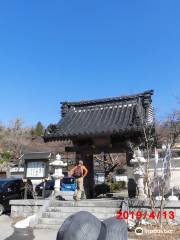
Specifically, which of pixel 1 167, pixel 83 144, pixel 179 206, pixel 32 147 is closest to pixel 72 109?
pixel 83 144

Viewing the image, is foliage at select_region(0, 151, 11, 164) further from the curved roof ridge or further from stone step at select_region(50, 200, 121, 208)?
stone step at select_region(50, 200, 121, 208)

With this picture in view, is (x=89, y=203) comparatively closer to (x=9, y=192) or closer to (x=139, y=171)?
(x=139, y=171)

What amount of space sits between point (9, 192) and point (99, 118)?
575 centimetres

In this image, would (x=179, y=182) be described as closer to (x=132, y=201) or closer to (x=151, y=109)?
(x=151, y=109)

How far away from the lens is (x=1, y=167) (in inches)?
1421

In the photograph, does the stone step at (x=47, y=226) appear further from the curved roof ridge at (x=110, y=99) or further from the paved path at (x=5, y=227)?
the curved roof ridge at (x=110, y=99)

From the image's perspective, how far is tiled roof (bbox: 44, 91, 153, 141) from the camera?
13516mm

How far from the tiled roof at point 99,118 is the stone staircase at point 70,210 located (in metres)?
3.01

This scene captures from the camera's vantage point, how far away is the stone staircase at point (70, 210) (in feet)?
36.4

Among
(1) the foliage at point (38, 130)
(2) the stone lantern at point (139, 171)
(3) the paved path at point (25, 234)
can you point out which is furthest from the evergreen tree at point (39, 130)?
(3) the paved path at point (25, 234)

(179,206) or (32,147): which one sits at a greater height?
(32,147)

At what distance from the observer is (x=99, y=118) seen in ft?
51.2

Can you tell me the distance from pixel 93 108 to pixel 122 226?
14290 millimetres

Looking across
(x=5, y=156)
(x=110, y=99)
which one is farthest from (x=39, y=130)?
(x=110, y=99)
